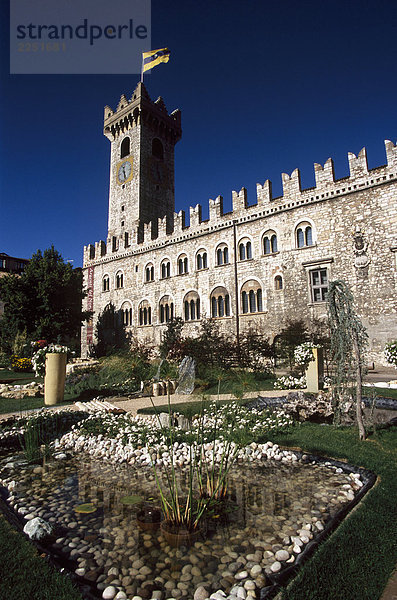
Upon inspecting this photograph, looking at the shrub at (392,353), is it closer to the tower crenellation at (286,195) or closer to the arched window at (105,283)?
the tower crenellation at (286,195)

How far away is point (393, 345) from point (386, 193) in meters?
11.7

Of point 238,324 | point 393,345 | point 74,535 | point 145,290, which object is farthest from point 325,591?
point 145,290

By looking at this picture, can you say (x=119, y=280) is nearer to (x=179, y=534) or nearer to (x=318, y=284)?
(x=318, y=284)

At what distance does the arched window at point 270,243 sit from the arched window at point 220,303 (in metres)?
3.87

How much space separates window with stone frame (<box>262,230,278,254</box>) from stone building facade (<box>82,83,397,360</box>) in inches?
A: 2.5

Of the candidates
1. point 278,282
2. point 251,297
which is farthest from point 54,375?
point 278,282

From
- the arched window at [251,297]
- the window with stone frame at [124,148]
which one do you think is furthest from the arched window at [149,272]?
the window with stone frame at [124,148]

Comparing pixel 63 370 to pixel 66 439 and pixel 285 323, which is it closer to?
pixel 66 439

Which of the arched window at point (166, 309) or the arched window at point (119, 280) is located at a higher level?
the arched window at point (119, 280)

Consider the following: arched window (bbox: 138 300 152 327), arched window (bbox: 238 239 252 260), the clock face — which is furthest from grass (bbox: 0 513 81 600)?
the clock face

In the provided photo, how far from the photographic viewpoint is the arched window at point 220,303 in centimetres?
2253

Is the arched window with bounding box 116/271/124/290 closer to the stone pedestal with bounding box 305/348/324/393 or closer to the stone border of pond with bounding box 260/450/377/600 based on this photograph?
the stone pedestal with bounding box 305/348/324/393

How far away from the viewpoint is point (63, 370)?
10.8 meters

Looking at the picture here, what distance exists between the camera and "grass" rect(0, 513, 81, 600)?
2.25 m
